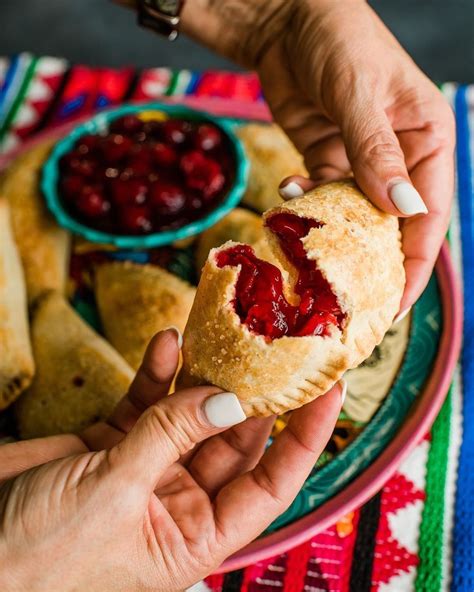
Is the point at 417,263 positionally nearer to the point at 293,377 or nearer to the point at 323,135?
the point at 293,377

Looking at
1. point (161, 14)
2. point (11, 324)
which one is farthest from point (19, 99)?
point (11, 324)

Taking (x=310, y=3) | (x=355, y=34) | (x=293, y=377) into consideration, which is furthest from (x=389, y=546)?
(x=310, y=3)

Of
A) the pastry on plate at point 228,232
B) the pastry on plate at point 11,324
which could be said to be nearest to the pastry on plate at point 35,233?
the pastry on plate at point 11,324

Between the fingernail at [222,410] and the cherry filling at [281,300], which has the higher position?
the cherry filling at [281,300]

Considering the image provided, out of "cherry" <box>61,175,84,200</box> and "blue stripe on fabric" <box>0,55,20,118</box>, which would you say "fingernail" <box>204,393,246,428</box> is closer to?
"cherry" <box>61,175,84,200</box>

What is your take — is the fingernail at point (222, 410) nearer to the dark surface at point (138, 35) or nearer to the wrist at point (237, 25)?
the wrist at point (237, 25)

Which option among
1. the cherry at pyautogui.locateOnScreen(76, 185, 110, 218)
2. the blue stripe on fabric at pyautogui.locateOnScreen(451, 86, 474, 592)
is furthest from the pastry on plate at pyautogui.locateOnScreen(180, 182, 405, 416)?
the cherry at pyautogui.locateOnScreen(76, 185, 110, 218)
